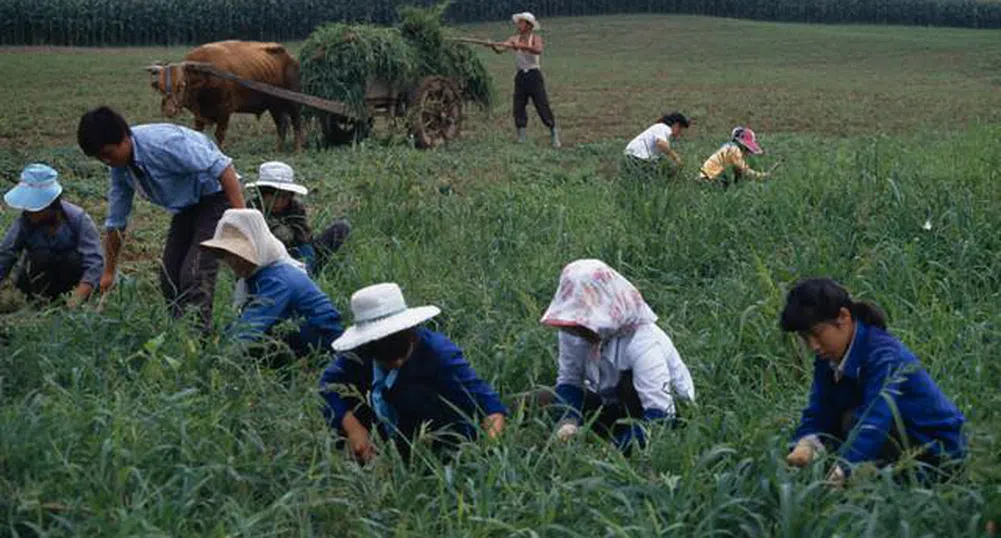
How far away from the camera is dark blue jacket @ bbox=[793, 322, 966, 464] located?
448 centimetres

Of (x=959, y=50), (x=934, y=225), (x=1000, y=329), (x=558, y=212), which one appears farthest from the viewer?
(x=959, y=50)

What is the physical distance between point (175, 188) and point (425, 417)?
7.61ft

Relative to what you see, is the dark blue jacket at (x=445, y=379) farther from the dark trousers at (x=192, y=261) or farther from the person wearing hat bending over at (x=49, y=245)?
the person wearing hat bending over at (x=49, y=245)

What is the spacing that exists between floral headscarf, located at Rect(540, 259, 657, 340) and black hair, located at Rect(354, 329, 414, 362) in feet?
1.63

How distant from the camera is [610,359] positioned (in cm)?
535

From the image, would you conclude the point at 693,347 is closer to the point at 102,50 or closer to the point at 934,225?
the point at 934,225

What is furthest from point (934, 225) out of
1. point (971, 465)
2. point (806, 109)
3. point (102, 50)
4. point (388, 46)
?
point (102, 50)

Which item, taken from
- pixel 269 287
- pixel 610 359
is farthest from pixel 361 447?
pixel 269 287

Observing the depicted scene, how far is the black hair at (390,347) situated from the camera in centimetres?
505

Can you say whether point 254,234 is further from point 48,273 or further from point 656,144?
point 656,144

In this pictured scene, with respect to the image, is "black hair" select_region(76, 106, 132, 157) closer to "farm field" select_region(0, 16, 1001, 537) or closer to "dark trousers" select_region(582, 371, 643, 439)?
"farm field" select_region(0, 16, 1001, 537)

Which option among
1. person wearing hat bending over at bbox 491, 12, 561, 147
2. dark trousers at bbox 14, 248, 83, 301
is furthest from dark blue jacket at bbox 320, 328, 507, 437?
person wearing hat bending over at bbox 491, 12, 561, 147

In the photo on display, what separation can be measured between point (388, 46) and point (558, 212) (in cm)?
589

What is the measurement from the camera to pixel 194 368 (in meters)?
5.49
